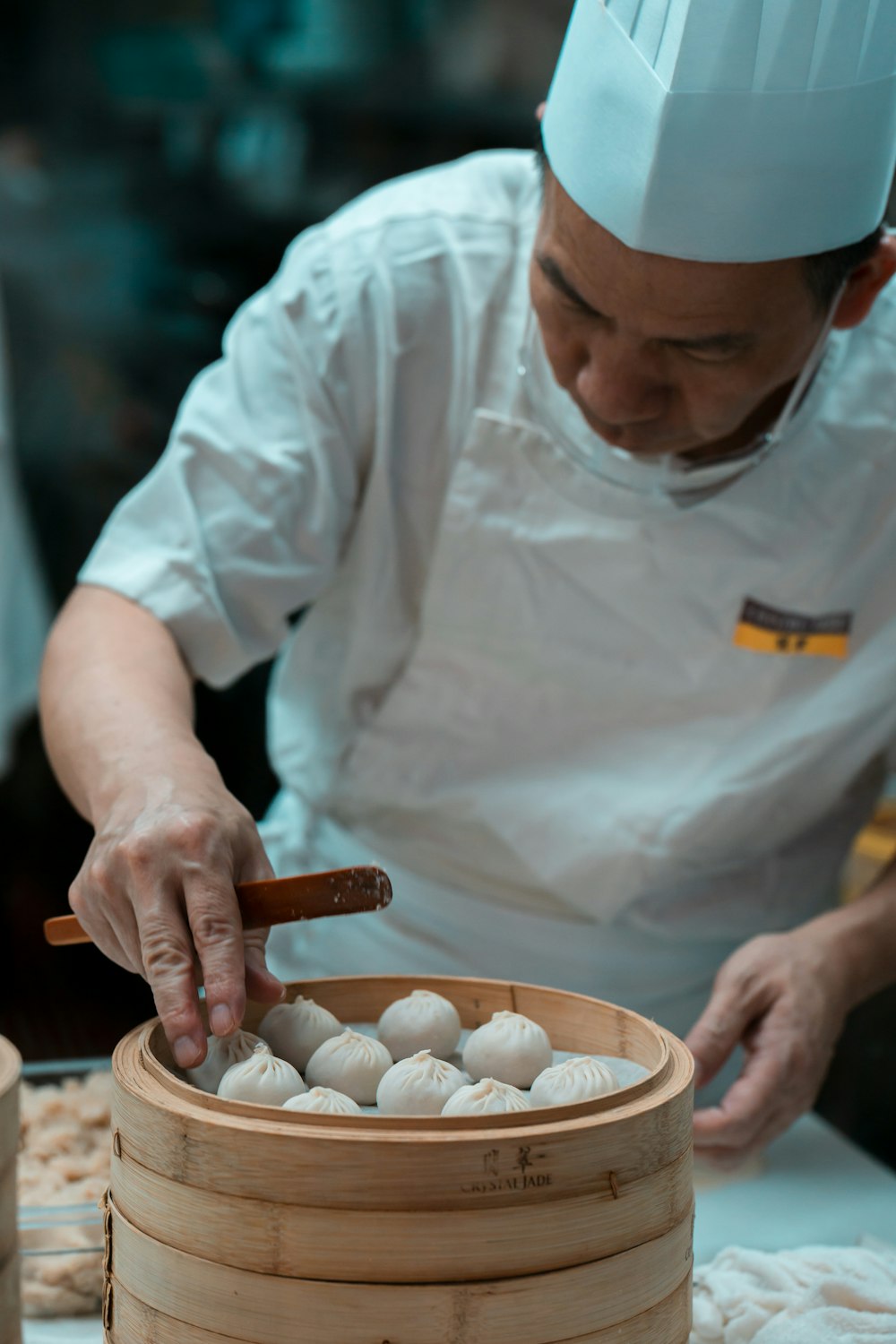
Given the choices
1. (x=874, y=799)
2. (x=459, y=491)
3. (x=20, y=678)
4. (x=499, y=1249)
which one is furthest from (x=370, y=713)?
(x=20, y=678)

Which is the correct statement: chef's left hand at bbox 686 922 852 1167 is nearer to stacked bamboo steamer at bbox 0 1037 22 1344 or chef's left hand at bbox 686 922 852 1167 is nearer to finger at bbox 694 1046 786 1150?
finger at bbox 694 1046 786 1150

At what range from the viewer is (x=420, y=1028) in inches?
39.9

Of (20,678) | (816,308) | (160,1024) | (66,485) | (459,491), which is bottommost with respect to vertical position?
(20,678)

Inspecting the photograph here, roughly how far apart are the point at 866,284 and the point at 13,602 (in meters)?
2.22

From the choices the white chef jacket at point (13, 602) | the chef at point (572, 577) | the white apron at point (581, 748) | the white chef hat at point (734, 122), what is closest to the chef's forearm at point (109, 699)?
the chef at point (572, 577)

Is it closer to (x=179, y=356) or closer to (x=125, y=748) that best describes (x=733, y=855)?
(x=125, y=748)

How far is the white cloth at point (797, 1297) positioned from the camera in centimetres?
103

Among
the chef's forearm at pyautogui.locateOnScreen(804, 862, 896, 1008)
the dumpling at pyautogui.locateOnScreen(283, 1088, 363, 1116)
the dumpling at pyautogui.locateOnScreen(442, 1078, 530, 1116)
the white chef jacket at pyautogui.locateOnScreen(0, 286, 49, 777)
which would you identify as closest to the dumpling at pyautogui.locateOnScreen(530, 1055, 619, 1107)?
the dumpling at pyautogui.locateOnScreen(442, 1078, 530, 1116)

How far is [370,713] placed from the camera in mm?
1657

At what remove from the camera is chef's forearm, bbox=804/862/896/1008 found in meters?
1.43

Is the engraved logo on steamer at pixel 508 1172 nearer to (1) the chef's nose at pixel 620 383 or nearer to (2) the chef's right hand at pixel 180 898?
(2) the chef's right hand at pixel 180 898

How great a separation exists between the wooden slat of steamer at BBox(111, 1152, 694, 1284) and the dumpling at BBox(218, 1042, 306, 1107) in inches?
3.6

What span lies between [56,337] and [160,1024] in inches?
100.0

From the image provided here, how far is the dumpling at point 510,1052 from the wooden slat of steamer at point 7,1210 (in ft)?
1.08
